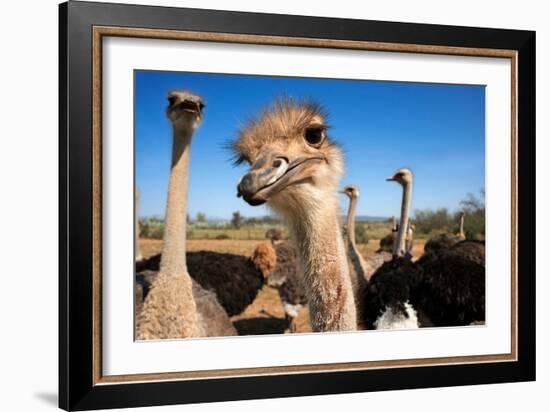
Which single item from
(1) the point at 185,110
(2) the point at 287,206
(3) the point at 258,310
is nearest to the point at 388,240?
(2) the point at 287,206

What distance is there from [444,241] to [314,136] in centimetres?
107

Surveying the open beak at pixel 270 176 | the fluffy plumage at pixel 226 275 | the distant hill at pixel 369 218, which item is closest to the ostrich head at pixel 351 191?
the distant hill at pixel 369 218

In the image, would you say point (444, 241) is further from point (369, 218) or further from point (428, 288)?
point (369, 218)

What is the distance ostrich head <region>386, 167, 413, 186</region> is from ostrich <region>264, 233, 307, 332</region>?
74cm

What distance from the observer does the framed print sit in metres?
5.24

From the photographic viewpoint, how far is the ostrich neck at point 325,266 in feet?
19.0

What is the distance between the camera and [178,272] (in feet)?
17.8

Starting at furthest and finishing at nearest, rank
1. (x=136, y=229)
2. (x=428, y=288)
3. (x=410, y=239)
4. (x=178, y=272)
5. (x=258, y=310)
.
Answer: (x=428, y=288)
(x=410, y=239)
(x=258, y=310)
(x=178, y=272)
(x=136, y=229)

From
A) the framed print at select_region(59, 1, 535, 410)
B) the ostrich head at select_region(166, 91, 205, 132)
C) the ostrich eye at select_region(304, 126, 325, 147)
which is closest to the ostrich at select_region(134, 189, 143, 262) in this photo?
the framed print at select_region(59, 1, 535, 410)

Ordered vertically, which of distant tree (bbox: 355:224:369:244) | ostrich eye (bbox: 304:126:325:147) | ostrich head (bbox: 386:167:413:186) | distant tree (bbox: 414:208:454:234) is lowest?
distant tree (bbox: 355:224:369:244)

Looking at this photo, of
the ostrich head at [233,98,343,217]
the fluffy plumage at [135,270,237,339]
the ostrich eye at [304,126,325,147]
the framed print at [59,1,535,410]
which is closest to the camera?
the framed print at [59,1,535,410]

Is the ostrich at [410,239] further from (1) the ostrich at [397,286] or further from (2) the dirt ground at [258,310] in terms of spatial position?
(2) the dirt ground at [258,310]

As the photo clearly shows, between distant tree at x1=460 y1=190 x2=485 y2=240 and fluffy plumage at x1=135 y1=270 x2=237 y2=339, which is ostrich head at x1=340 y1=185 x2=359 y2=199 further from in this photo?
fluffy plumage at x1=135 y1=270 x2=237 y2=339

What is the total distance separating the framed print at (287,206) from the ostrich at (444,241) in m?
0.01
